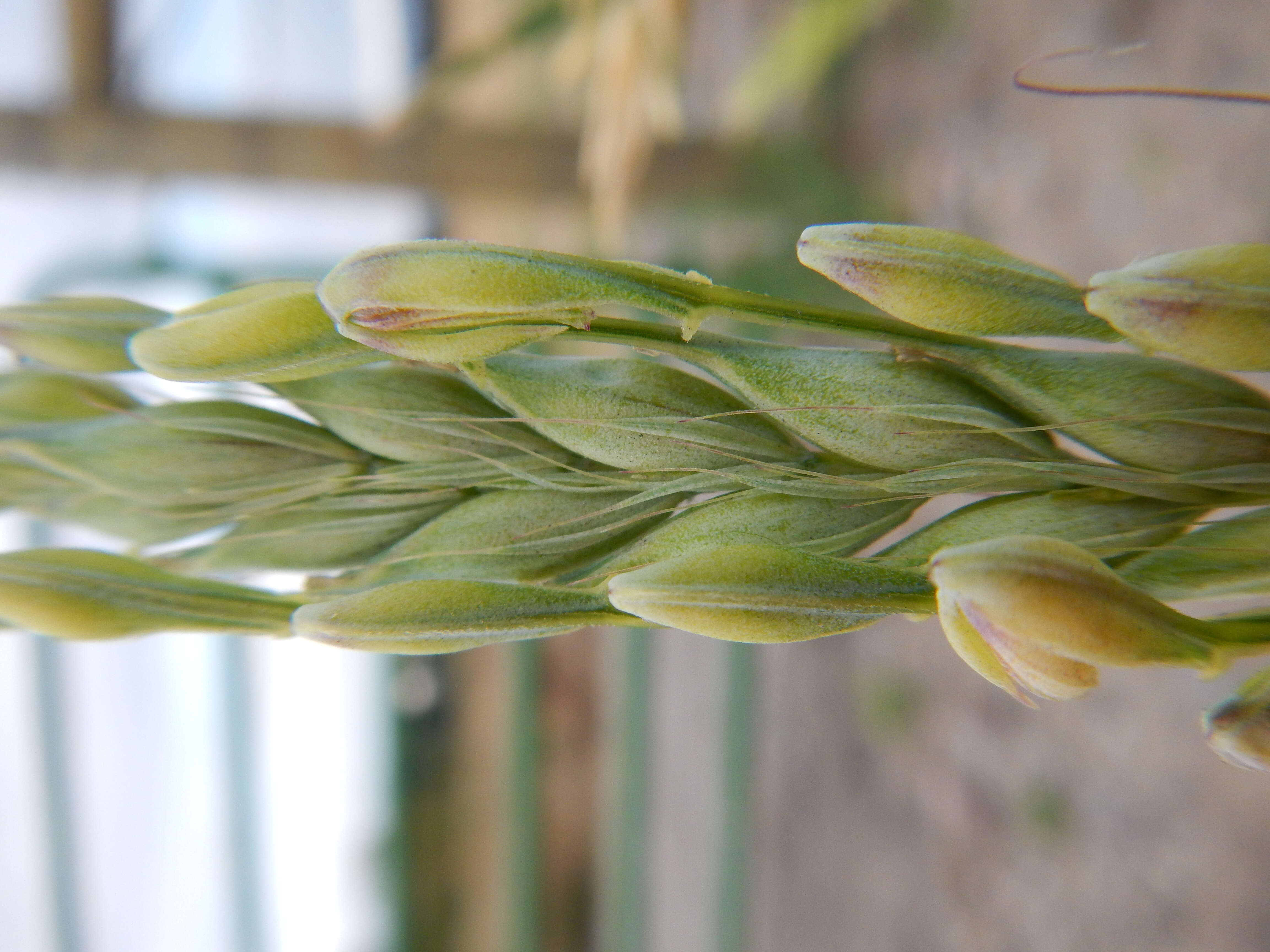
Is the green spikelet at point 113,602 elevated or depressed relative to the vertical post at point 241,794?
elevated

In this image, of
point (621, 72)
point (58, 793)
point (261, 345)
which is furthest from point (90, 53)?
point (261, 345)

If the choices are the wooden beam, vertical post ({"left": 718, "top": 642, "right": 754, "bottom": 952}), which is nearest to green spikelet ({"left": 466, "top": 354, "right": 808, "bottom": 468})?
the wooden beam

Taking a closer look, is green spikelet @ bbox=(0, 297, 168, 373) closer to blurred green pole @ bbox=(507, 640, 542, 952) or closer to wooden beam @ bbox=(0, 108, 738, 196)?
wooden beam @ bbox=(0, 108, 738, 196)

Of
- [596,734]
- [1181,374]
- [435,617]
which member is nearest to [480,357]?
[435,617]

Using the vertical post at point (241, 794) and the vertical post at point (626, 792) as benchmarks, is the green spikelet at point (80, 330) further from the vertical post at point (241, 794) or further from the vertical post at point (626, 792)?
the vertical post at point (626, 792)

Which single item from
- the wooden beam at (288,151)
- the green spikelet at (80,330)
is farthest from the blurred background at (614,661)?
the green spikelet at (80,330)
